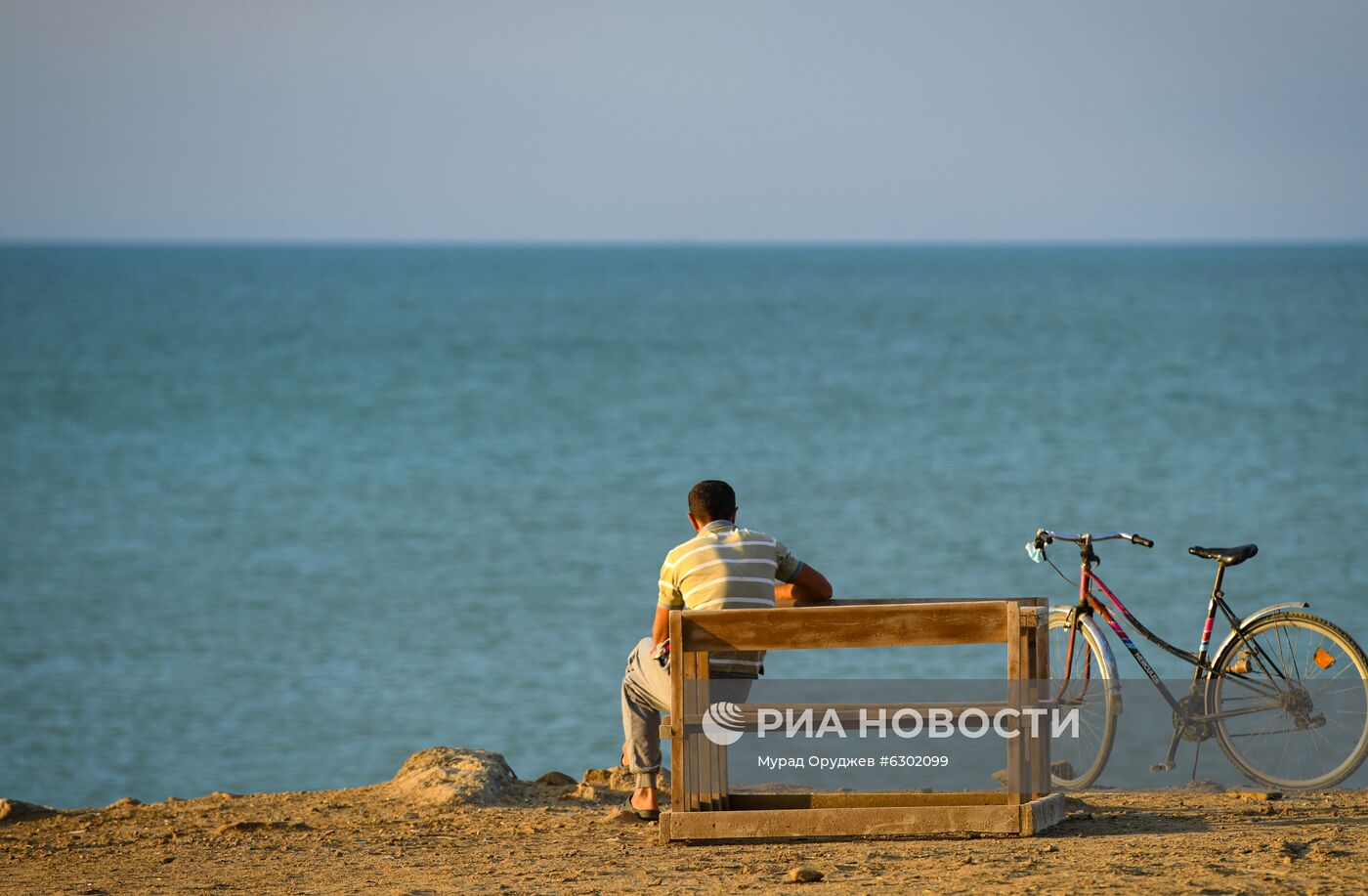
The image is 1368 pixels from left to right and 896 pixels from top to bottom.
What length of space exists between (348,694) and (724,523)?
10.6 metres

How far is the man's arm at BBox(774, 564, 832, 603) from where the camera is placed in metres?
6.46

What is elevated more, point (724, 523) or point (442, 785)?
point (724, 523)

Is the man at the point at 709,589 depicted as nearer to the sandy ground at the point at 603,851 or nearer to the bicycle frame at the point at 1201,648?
the sandy ground at the point at 603,851

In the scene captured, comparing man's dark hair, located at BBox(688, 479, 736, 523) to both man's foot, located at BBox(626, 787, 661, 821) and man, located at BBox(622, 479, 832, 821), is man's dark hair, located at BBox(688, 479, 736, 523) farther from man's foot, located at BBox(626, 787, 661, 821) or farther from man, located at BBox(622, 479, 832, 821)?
man's foot, located at BBox(626, 787, 661, 821)

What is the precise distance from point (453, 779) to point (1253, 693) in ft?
11.8

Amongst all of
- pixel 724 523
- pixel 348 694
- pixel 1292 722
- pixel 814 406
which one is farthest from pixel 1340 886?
pixel 814 406

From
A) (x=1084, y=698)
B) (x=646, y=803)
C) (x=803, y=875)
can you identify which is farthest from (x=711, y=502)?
(x=1084, y=698)

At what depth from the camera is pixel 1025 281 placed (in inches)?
4968

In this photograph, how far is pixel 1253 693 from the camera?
23.4ft

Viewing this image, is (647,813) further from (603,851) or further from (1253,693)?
(1253,693)

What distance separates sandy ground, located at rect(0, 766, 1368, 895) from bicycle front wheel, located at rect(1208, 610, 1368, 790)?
0.55ft

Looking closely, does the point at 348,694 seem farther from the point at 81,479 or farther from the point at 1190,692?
the point at 81,479

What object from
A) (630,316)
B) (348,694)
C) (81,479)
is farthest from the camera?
(630,316)

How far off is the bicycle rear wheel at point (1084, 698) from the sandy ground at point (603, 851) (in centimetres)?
16
